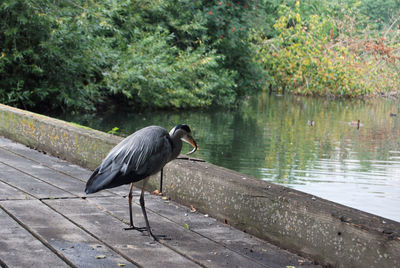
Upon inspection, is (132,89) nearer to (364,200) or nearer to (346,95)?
(364,200)

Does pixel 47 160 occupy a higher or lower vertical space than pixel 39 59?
lower

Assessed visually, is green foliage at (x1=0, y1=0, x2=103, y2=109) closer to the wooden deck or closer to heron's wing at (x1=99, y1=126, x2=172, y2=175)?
the wooden deck

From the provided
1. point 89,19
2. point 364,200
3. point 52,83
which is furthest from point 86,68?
point 364,200

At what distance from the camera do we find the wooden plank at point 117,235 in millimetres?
3199

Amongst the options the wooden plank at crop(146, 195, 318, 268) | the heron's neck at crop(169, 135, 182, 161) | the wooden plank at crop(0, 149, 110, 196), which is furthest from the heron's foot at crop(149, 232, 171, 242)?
the wooden plank at crop(0, 149, 110, 196)

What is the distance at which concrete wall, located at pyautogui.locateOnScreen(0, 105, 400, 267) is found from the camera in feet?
10.0

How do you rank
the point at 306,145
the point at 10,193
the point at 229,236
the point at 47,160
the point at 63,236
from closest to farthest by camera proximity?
the point at 63,236
the point at 229,236
the point at 10,193
the point at 47,160
the point at 306,145

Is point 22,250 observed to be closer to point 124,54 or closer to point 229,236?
point 229,236

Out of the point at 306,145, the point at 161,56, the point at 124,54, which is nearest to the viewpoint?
the point at 306,145

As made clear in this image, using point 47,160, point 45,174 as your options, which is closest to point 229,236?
point 45,174

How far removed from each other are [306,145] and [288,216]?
11326 mm

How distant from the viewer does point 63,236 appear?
3.47m

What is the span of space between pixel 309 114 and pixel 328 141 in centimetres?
713

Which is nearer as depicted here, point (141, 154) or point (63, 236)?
point (63, 236)
